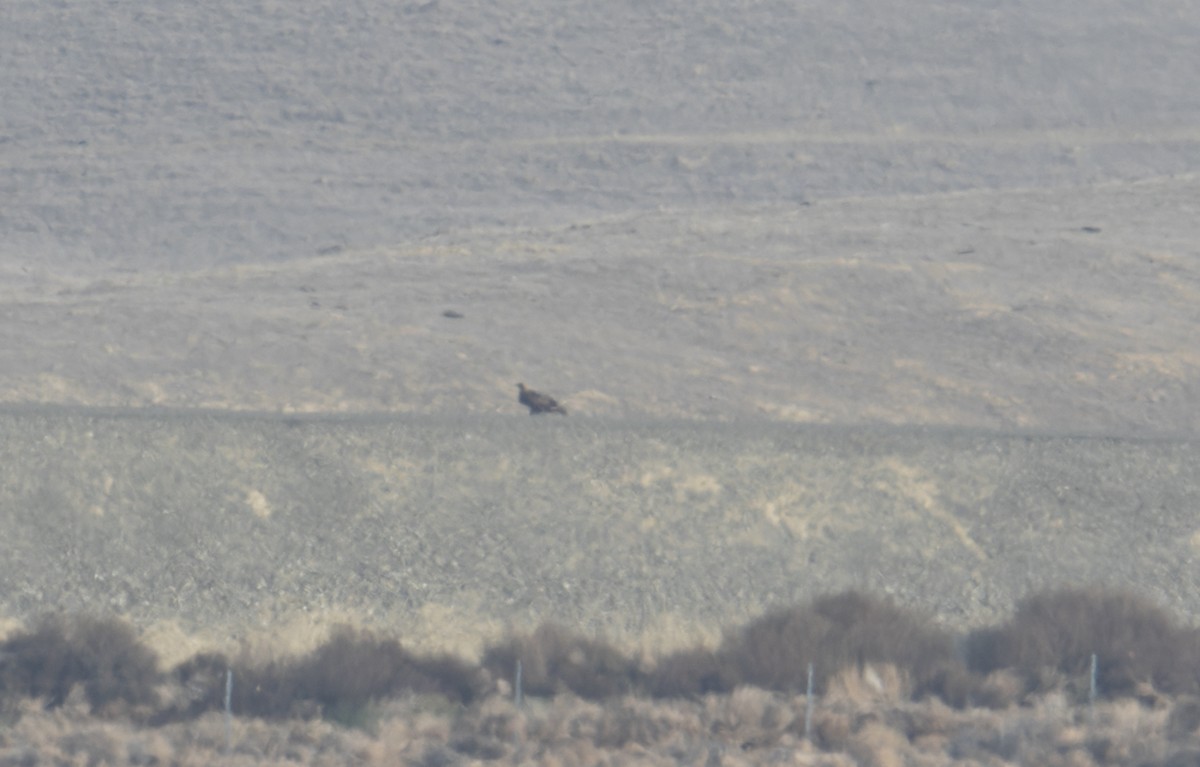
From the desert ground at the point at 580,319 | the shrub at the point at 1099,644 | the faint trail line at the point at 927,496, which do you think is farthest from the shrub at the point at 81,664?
the faint trail line at the point at 927,496

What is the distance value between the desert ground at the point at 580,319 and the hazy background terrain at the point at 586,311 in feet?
0.24

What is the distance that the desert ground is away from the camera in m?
16.8

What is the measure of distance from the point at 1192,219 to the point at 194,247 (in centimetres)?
2391

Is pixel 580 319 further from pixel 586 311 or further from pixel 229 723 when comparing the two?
pixel 229 723

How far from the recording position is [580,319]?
26.6 meters

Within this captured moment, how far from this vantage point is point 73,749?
13.0m

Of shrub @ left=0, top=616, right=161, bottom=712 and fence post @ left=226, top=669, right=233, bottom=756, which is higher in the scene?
fence post @ left=226, top=669, right=233, bottom=756

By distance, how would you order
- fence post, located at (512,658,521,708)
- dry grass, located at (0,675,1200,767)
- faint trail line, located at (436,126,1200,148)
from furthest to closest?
faint trail line, located at (436,126,1200,148), fence post, located at (512,658,521,708), dry grass, located at (0,675,1200,767)

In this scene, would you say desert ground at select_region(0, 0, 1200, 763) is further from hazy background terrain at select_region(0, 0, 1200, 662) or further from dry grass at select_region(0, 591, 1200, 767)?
dry grass at select_region(0, 591, 1200, 767)

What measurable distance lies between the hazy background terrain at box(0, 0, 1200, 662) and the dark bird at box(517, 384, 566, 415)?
366mm

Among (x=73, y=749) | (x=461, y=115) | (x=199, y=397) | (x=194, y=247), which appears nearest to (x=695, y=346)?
(x=199, y=397)

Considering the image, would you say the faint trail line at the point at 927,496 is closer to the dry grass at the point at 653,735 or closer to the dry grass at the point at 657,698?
the dry grass at the point at 657,698

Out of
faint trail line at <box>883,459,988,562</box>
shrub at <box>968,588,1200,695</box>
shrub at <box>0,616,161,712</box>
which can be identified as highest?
faint trail line at <box>883,459,988,562</box>

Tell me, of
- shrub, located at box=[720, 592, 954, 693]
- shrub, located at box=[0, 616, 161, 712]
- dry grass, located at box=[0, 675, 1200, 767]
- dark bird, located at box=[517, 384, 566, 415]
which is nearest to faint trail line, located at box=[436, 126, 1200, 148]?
dark bird, located at box=[517, 384, 566, 415]
